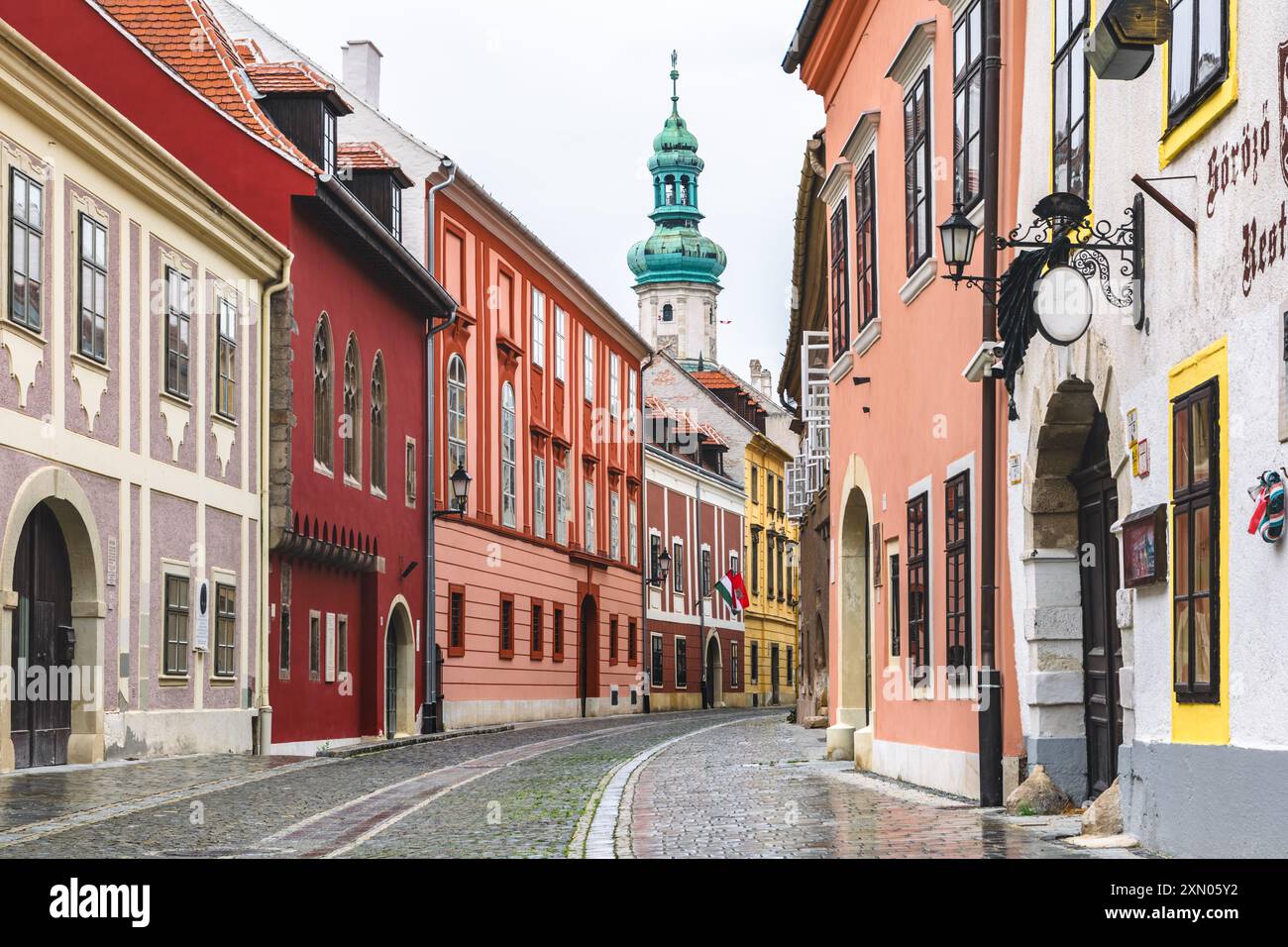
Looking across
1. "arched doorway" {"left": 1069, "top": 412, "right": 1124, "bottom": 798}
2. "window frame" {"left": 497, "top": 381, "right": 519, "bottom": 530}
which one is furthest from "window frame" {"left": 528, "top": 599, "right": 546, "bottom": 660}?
"arched doorway" {"left": 1069, "top": 412, "right": 1124, "bottom": 798}

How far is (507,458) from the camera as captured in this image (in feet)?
135

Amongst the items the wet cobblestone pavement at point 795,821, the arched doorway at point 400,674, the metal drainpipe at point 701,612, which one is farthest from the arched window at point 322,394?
the metal drainpipe at point 701,612

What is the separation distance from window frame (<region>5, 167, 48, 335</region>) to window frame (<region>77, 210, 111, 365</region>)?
91 centimetres

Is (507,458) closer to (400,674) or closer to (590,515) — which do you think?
(590,515)

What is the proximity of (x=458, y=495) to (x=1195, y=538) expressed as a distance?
2437 centimetres

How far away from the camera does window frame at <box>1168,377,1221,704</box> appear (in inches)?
372

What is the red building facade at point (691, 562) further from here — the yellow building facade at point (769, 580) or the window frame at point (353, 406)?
the window frame at point (353, 406)

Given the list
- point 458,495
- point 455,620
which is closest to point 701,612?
point 455,620

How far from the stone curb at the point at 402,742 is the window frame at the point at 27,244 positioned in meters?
→ 8.08

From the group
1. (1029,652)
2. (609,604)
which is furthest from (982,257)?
(609,604)

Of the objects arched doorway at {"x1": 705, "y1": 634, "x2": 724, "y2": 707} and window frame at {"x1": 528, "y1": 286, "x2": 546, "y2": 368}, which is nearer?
window frame at {"x1": 528, "y1": 286, "x2": 546, "y2": 368}

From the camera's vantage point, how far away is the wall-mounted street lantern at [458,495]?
33.3 m

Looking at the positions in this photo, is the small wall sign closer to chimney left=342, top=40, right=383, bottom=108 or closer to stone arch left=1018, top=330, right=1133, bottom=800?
stone arch left=1018, top=330, right=1133, bottom=800

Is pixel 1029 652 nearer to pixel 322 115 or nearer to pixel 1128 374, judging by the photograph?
pixel 1128 374
